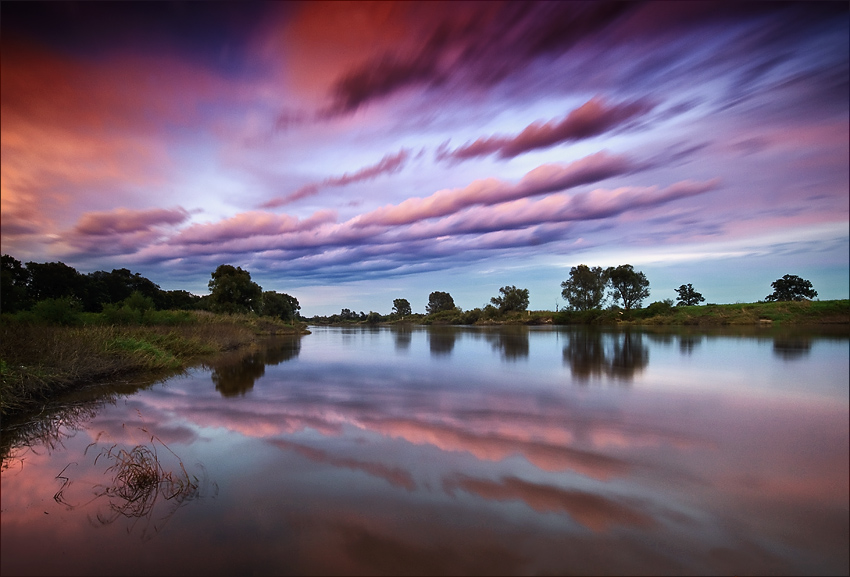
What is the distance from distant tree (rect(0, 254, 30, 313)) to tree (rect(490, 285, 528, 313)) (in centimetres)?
6495

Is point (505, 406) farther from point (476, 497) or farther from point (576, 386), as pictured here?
point (476, 497)

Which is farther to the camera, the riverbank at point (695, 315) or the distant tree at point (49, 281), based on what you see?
the riverbank at point (695, 315)

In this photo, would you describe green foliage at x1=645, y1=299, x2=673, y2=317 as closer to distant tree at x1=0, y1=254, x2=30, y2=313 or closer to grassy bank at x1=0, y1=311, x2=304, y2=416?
grassy bank at x1=0, y1=311, x2=304, y2=416

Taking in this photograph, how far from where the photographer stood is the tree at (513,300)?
7300 centimetres

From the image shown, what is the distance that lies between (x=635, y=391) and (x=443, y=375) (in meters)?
5.68

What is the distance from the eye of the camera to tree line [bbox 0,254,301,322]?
74.4 feet

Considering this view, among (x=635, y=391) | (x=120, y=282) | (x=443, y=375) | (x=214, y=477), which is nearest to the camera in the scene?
(x=214, y=477)

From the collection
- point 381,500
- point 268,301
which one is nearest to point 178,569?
point 381,500

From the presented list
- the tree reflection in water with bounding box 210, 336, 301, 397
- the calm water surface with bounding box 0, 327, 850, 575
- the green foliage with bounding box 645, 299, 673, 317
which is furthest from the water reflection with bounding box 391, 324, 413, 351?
the green foliage with bounding box 645, 299, 673, 317

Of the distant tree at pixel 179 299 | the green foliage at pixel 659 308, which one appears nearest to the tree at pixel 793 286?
the green foliage at pixel 659 308

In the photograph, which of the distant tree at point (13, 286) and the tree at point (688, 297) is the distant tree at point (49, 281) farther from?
the tree at point (688, 297)

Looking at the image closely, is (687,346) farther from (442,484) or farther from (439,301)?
(439,301)

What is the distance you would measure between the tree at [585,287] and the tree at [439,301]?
162ft

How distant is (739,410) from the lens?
6891 millimetres
